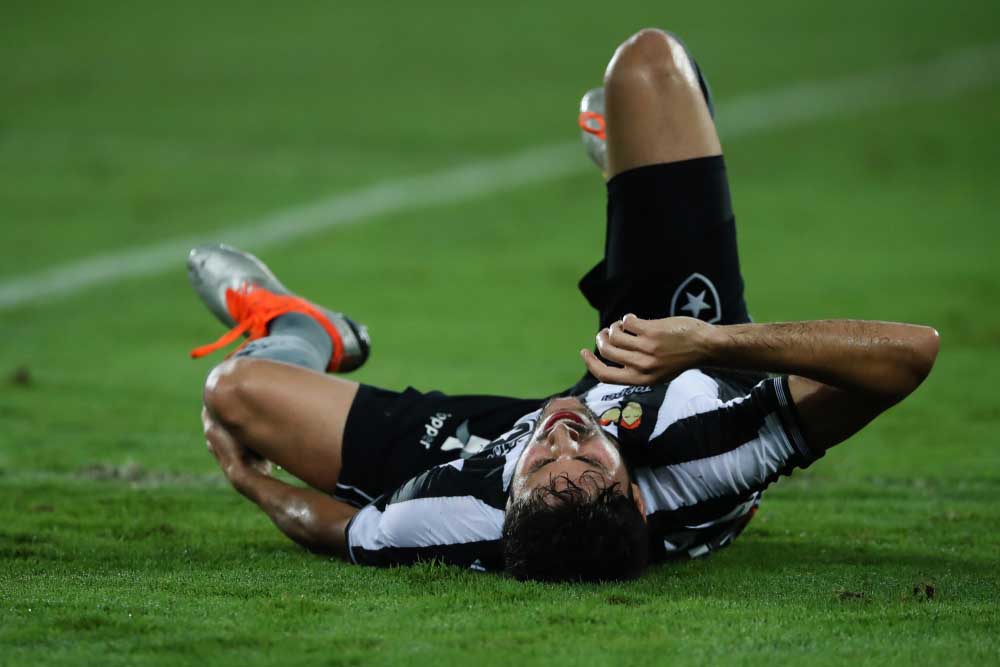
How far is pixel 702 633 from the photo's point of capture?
2.98 metres

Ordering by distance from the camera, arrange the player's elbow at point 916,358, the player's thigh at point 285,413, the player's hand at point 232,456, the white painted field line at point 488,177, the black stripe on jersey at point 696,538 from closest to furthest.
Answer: the player's elbow at point 916,358 → the black stripe on jersey at point 696,538 → the player's thigh at point 285,413 → the player's hand at point 232,456 → the white painted field line at point 488,177

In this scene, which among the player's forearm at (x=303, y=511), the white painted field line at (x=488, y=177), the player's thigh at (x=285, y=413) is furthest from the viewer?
the white painted field line at (x=488, y=177)

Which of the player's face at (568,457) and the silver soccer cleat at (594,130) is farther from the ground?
the silver soccer cleat at (594,130)

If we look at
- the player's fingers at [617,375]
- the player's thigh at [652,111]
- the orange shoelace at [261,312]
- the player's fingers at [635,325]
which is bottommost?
the player's fingers at [617,375]

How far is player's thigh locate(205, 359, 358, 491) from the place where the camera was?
3924 mm

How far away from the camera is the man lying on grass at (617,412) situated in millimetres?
3184

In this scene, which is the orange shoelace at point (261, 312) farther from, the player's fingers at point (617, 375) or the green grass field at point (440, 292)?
the player's fingers at point (617, 375)

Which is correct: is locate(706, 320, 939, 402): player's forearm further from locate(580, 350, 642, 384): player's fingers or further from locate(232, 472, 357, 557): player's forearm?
locate(232, 472, 357, 557): player's forearm

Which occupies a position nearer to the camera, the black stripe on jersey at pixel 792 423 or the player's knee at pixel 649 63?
the black stripe on jersey at pixel 792 423

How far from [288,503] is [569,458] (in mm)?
971

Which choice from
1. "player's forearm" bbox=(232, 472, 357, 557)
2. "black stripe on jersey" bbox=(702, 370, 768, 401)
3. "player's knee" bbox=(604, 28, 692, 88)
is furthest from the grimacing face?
"player's knee" bbox=(604, 28, 692, 88)

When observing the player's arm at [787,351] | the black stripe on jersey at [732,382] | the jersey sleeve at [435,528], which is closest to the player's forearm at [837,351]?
the player's arm at [787,351]

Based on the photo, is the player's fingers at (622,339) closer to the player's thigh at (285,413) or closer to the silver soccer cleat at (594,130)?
the player's thigh at (285,413)

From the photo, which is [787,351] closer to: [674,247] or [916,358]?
[916,358]
